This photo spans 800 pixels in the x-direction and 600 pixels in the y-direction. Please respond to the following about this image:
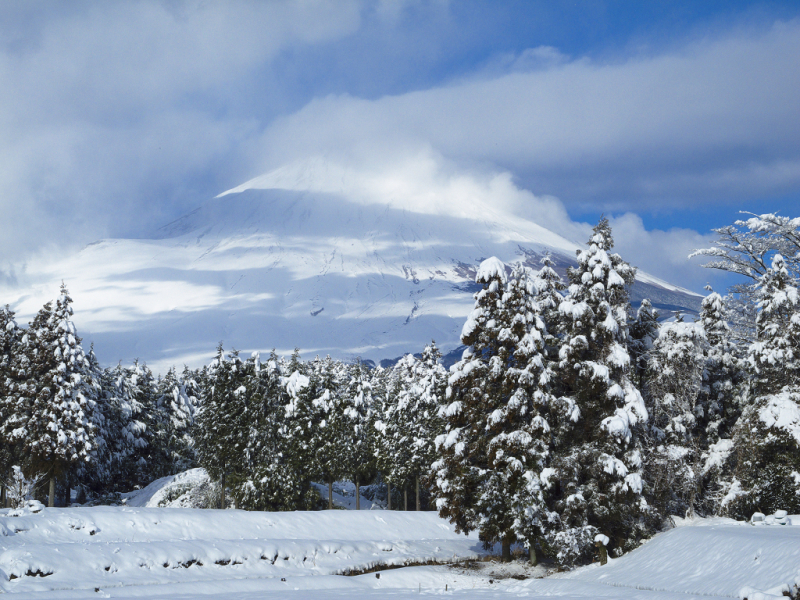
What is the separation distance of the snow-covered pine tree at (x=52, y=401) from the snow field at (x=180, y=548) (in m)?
14.0

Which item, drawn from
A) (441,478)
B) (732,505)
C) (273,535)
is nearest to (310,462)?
(273,535)

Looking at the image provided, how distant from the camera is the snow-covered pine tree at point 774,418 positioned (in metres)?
27.7

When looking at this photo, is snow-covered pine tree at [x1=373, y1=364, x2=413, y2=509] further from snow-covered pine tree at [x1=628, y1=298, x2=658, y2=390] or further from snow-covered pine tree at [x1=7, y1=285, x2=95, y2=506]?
snow-covered pine tree at [x1=628, y1=298, x2=658, y2=390]

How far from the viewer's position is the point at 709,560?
→ 69.2ft

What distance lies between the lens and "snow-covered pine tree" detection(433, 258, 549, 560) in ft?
87.4

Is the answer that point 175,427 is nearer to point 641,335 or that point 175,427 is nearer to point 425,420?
point 425,420

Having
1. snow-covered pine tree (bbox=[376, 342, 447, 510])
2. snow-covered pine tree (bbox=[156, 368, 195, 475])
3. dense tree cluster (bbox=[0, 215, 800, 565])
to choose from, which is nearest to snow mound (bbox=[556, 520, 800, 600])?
dense tree cluster (bbox=[0, 215, 800, 565])

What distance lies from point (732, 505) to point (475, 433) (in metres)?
11.3

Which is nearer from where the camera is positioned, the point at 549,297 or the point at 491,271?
the point at 491,271

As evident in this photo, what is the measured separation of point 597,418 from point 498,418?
3913 millimetres

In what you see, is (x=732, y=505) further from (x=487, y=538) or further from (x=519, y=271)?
(x=519, y=271)

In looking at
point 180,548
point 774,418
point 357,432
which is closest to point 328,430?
point 357,432

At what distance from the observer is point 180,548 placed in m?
25.2

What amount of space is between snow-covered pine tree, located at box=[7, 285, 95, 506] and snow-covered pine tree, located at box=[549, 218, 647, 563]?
2882cm
